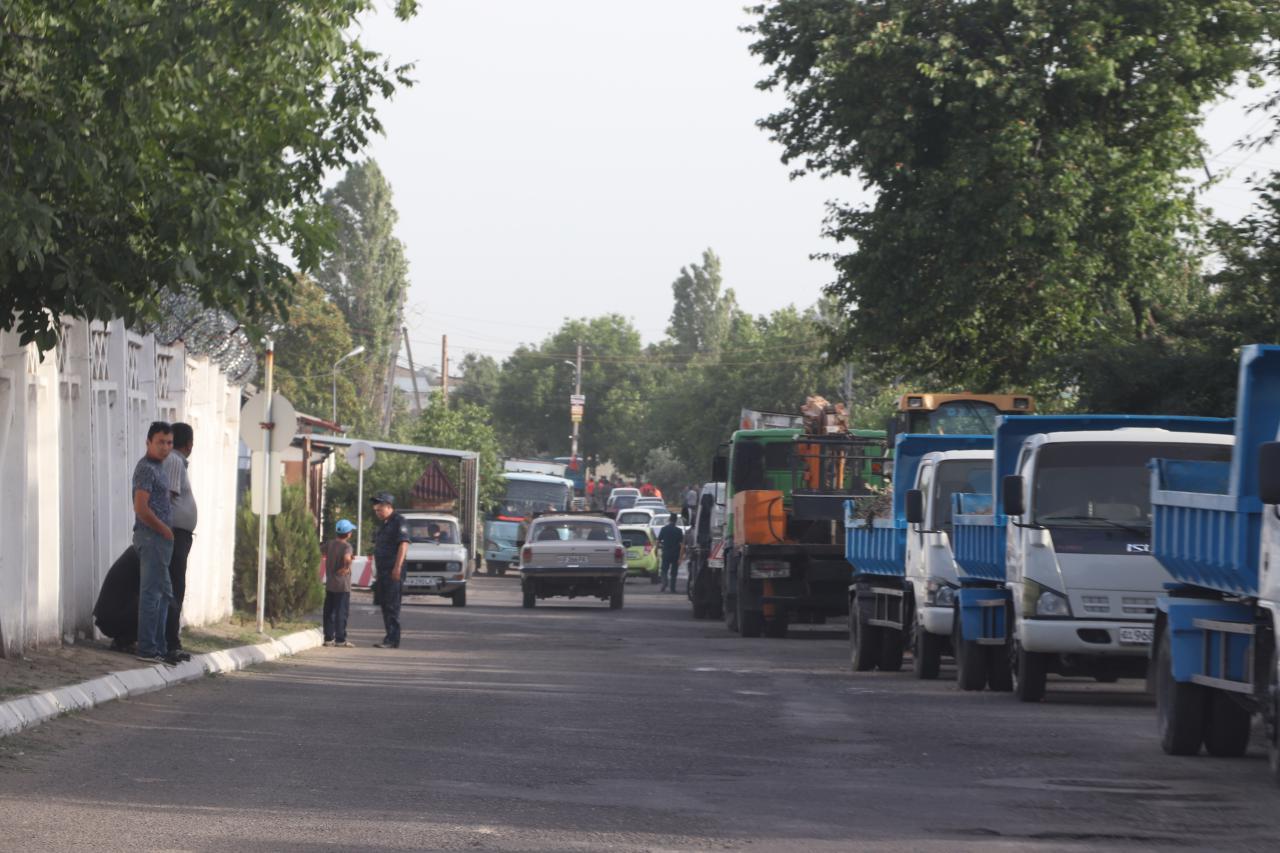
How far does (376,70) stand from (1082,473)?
6.64 m

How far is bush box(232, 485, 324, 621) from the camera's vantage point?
24000 mm

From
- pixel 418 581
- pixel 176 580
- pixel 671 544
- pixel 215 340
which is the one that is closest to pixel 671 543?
pixel 671 544

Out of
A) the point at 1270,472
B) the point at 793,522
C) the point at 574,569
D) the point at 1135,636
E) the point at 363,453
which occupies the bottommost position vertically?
the point at 574,569

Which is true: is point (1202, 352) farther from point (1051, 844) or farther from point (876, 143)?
point (1051, 844)

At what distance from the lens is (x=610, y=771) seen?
10.6m

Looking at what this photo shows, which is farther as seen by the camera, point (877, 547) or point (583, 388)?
point (583, 388)

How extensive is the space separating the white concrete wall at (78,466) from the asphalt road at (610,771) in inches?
62.7

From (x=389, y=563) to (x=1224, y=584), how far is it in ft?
46.7

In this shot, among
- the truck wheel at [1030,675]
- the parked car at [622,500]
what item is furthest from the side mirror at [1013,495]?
the parked car at [622,500]

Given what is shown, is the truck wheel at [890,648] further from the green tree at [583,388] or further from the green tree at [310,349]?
the green tree at [583,388]

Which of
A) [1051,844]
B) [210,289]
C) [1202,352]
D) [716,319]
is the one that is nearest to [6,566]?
[210,289]

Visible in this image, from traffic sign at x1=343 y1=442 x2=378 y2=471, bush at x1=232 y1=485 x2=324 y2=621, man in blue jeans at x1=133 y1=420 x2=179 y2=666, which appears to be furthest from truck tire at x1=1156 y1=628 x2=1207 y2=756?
traffic sign at x1=343 y1=442 x2=378 y2=471

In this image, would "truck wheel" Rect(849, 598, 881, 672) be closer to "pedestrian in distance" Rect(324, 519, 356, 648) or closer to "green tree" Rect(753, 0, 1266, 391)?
"pedestrian in distance" Rect(324, 519, 356, 648)

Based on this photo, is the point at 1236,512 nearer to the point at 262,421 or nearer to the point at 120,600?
the point at 120,600
